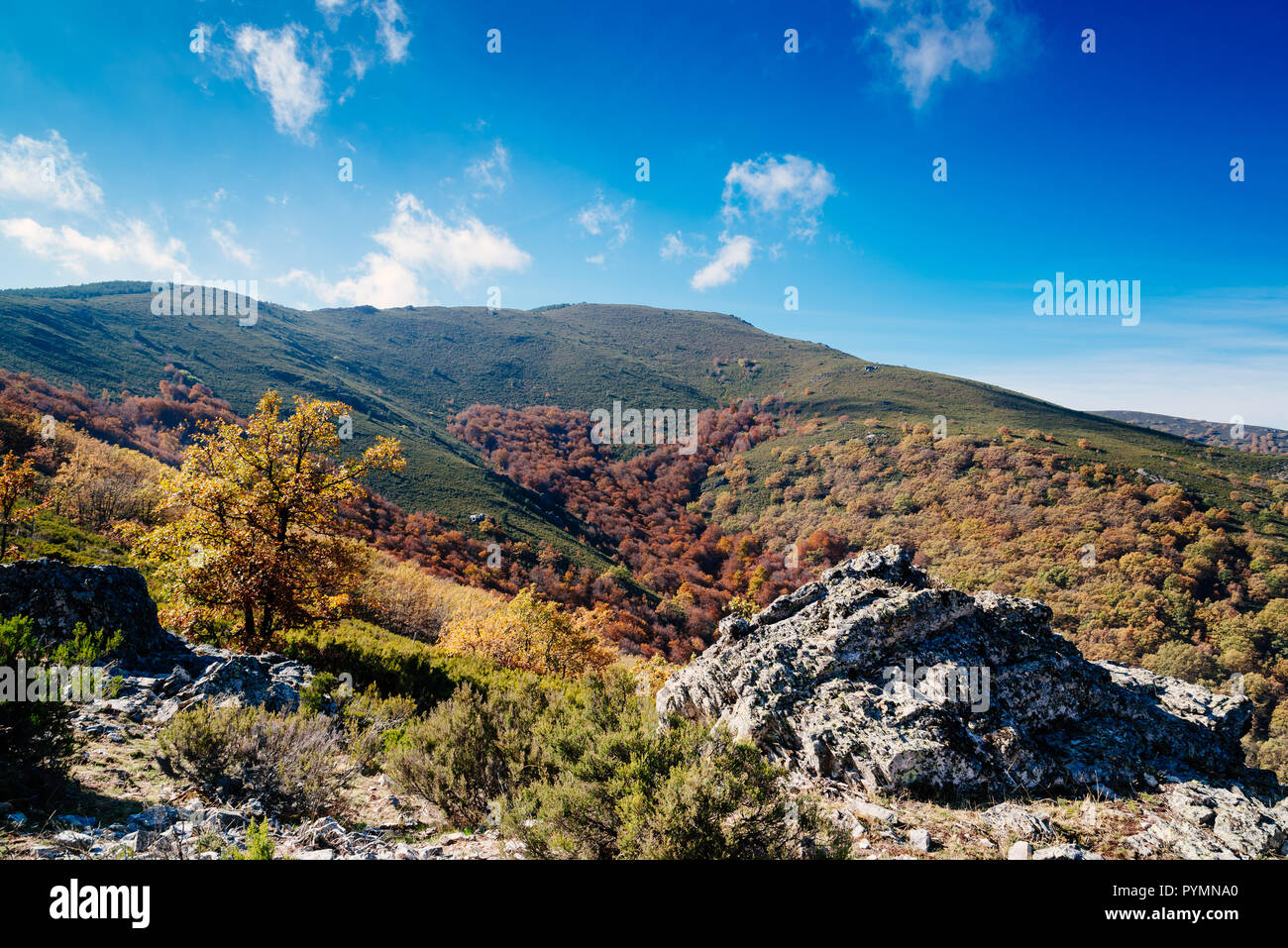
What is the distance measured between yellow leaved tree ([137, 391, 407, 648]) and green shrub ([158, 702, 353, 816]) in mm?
6321

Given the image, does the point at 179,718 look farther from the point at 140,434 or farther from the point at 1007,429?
the point at 1007,429

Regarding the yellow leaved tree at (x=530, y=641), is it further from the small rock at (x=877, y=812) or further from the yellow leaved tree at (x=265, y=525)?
the small rock at (x=877, y=812)

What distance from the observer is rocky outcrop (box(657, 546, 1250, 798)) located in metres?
6.31

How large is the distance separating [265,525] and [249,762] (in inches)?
307

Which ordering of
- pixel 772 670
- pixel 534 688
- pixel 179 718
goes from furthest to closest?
pixel 534 688, pixel 772 670, pixel 179 718

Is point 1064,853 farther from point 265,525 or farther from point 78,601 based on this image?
point 265,525

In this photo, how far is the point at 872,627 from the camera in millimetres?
8047

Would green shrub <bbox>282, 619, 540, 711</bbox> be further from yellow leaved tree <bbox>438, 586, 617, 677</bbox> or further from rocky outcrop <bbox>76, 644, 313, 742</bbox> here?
yellow leaved tree <bbox>438, 586, 617, 677</bbox>

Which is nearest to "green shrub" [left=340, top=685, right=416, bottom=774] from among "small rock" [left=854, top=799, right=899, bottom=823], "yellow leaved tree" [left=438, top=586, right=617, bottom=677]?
"small rock" [left=854, top=799, right=899, bottom=823]

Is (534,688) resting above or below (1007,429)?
below

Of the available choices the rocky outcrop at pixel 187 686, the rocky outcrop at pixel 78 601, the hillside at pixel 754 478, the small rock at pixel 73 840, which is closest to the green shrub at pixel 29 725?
the small rock at pixel 73 840

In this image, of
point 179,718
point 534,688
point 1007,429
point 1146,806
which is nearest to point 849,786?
point 1146,806

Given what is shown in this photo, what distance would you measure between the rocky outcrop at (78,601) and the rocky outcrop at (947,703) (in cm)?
974
